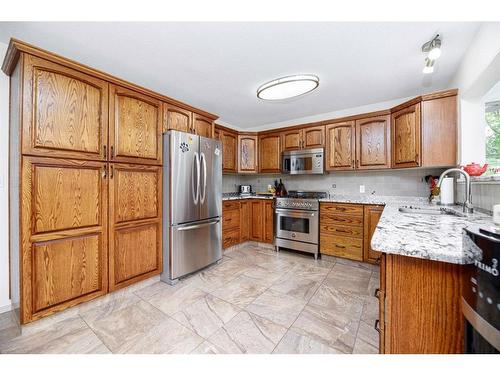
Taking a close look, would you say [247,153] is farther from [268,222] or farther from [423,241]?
[423,241]

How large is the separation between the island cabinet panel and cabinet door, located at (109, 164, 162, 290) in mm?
2086

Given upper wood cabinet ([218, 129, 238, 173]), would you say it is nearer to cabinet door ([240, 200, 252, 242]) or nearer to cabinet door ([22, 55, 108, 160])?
cabinet door ([240, 200, 252, 242])

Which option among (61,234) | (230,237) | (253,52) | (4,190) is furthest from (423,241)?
(4,190)

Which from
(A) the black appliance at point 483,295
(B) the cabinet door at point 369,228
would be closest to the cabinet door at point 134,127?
(A) the black appliance at point 483,295

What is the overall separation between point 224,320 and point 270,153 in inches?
109

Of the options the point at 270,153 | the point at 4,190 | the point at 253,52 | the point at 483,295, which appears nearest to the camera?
the point at 483,295

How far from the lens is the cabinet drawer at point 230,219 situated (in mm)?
3188

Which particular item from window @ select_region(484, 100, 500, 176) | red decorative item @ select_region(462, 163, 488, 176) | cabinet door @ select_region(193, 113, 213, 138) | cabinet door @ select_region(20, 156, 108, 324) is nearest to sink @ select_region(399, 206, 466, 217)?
red decorative item @ select_region(462, 163, 488, 176)

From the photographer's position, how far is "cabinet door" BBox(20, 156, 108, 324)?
56.1 inches

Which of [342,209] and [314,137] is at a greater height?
[314,137]

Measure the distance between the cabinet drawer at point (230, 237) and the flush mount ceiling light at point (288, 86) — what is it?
2076 mm

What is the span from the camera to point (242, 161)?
149 inches

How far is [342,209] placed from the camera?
279 cm
